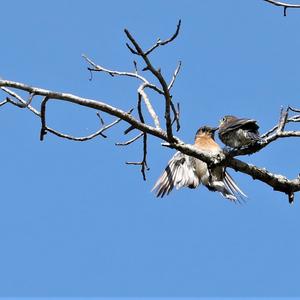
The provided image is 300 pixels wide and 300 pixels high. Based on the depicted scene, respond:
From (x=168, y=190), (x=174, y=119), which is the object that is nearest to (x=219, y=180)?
(x=168, y=190)

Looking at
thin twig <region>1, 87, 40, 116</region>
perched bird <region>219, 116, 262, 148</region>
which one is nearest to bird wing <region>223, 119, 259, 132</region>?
perched bird <region>219, 116, 262, 148</region>

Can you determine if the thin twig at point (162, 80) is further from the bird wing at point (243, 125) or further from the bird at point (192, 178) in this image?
the bird at point (192, 178)

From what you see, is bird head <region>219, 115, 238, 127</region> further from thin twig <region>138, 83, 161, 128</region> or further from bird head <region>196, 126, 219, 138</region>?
thin twig <region>138, 83, 161, 128</region>

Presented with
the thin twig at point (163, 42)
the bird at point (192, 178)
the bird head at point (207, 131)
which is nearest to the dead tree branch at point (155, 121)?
the thin twig at point (163, 42)

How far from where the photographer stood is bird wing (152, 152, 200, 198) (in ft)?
27.2

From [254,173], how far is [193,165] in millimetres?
2832

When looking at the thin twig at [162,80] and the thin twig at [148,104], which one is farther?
the thin twig at [148,104]

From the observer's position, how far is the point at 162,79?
5.04 meters

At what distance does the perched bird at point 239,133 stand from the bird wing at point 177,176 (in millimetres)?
1097

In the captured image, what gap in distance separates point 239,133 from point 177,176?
170 cm

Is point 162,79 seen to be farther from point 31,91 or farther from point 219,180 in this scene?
point 219,180

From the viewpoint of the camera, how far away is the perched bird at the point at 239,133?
682 centimetres

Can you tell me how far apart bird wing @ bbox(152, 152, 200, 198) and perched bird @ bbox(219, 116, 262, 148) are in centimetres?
110

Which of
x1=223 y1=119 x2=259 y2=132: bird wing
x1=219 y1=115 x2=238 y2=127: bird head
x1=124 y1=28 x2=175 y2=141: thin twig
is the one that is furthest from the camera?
x1=219 y1=115 x2=238 y2=127: bird head
